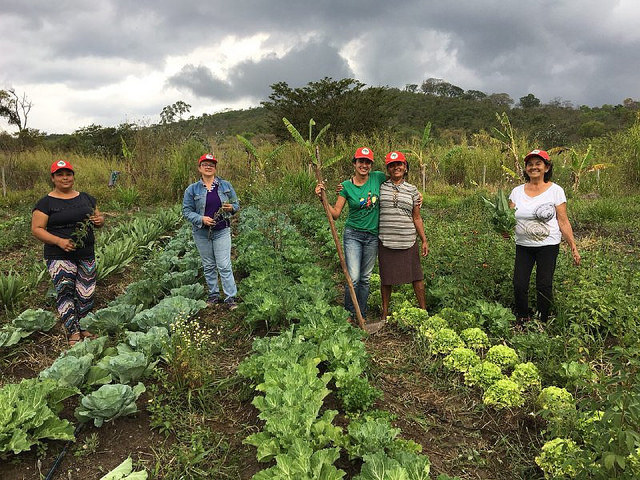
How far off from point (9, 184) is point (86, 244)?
1440cm

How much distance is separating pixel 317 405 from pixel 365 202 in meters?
2.17

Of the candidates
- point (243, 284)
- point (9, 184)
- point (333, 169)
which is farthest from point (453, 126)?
point (243, 284)

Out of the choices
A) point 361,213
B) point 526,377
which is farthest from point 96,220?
point 526,377

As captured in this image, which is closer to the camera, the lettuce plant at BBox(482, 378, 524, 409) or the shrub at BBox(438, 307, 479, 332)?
the lettuce plant at BBox(482, 378, 524, 409)

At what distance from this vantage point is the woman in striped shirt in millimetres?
4012

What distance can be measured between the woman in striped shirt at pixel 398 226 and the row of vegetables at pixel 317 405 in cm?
78

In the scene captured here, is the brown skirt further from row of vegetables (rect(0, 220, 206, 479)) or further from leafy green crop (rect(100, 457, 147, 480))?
leafy green crop (rect(100, 457, 147, 480))

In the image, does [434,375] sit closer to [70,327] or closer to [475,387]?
[475,387]

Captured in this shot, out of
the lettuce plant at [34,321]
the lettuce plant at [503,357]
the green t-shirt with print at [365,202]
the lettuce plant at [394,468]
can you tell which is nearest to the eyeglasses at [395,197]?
the green t-shirt with print at [365,202]

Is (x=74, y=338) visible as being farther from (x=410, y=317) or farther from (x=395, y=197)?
(x=395, y=197)

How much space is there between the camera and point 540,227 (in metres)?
3.87

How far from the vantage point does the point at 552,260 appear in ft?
12.9

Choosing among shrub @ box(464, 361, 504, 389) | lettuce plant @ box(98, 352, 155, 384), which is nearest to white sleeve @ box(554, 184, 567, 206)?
shrub @ box(464, 361, 504, 389)

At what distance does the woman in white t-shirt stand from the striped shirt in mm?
1092
